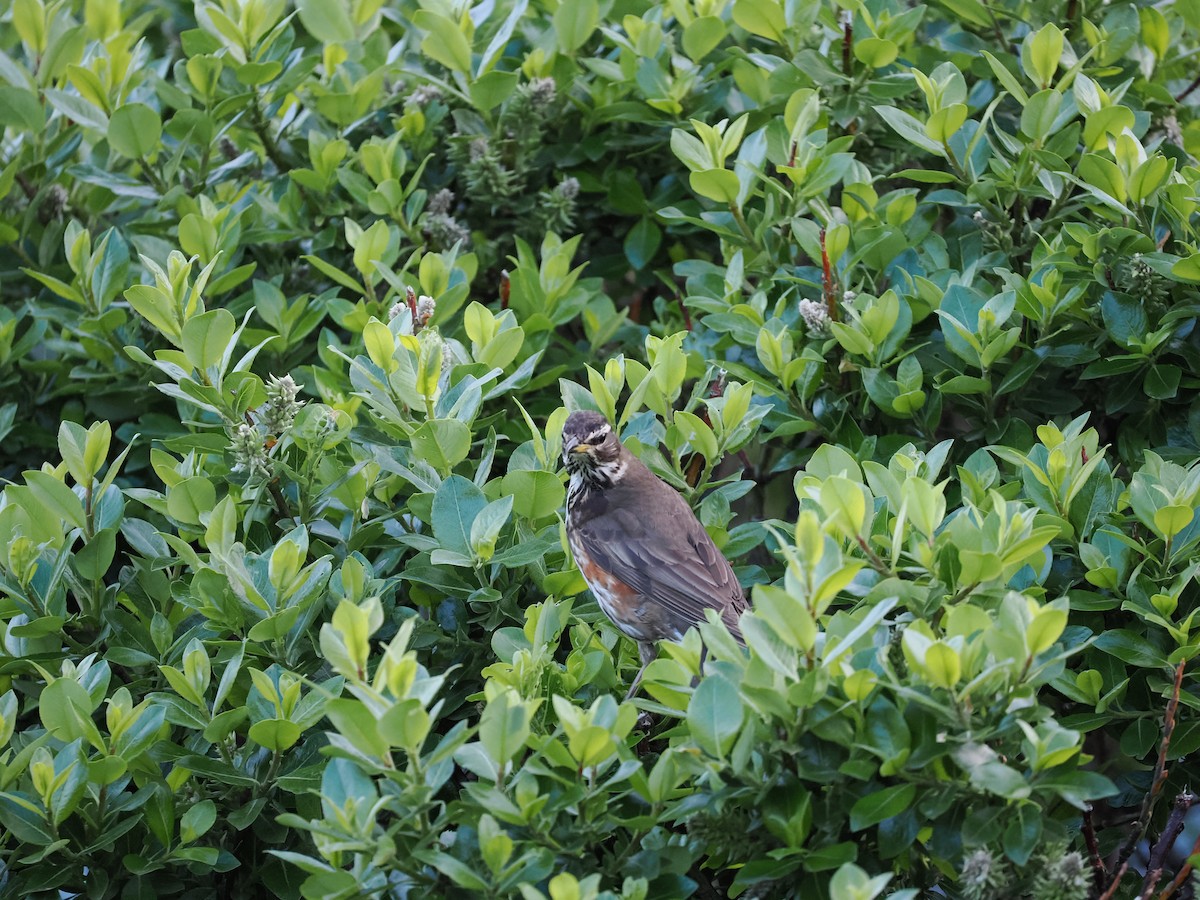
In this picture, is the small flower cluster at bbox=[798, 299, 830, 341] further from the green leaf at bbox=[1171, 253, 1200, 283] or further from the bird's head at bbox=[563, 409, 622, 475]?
the green leaf at bbox=[1171, 253, 1200, 283]

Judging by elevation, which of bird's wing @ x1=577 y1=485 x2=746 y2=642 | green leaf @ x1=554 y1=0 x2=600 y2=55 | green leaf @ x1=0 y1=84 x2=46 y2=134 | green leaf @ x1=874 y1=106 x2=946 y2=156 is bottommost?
bird's wing @ x1=577 y1=485 x2=746 y2=642

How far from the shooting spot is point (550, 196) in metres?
5.02

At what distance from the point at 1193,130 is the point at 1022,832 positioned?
318cm

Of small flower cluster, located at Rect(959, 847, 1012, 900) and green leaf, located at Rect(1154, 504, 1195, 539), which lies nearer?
small flower cluster, located at Rect(959, 847, 1012, 900)

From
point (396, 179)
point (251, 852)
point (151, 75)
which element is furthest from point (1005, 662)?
point (151, 75)

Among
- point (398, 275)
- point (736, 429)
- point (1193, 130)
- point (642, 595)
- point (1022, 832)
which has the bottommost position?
point (642, 595)

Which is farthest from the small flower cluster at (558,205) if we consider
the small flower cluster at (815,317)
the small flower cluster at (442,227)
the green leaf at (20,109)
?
the green leaf at (20,109)

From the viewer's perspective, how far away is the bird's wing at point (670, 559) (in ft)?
14.6

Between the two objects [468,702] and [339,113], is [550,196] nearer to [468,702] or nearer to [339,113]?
[339,113]

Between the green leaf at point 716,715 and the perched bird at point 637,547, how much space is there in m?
1.40

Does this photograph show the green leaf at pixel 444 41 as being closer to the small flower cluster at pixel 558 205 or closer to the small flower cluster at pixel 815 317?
the small flower cluster at pixel 558 205

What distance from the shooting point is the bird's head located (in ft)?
13.5

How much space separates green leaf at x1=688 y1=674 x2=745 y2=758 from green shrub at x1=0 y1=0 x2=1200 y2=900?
0.04ft

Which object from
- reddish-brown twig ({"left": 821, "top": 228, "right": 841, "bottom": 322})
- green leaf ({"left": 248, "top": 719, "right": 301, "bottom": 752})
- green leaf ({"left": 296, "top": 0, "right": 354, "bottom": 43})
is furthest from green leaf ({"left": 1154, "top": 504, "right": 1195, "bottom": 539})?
green leaf ({"left": 296, "top": 0, "right": 354, "bottom": 43})
